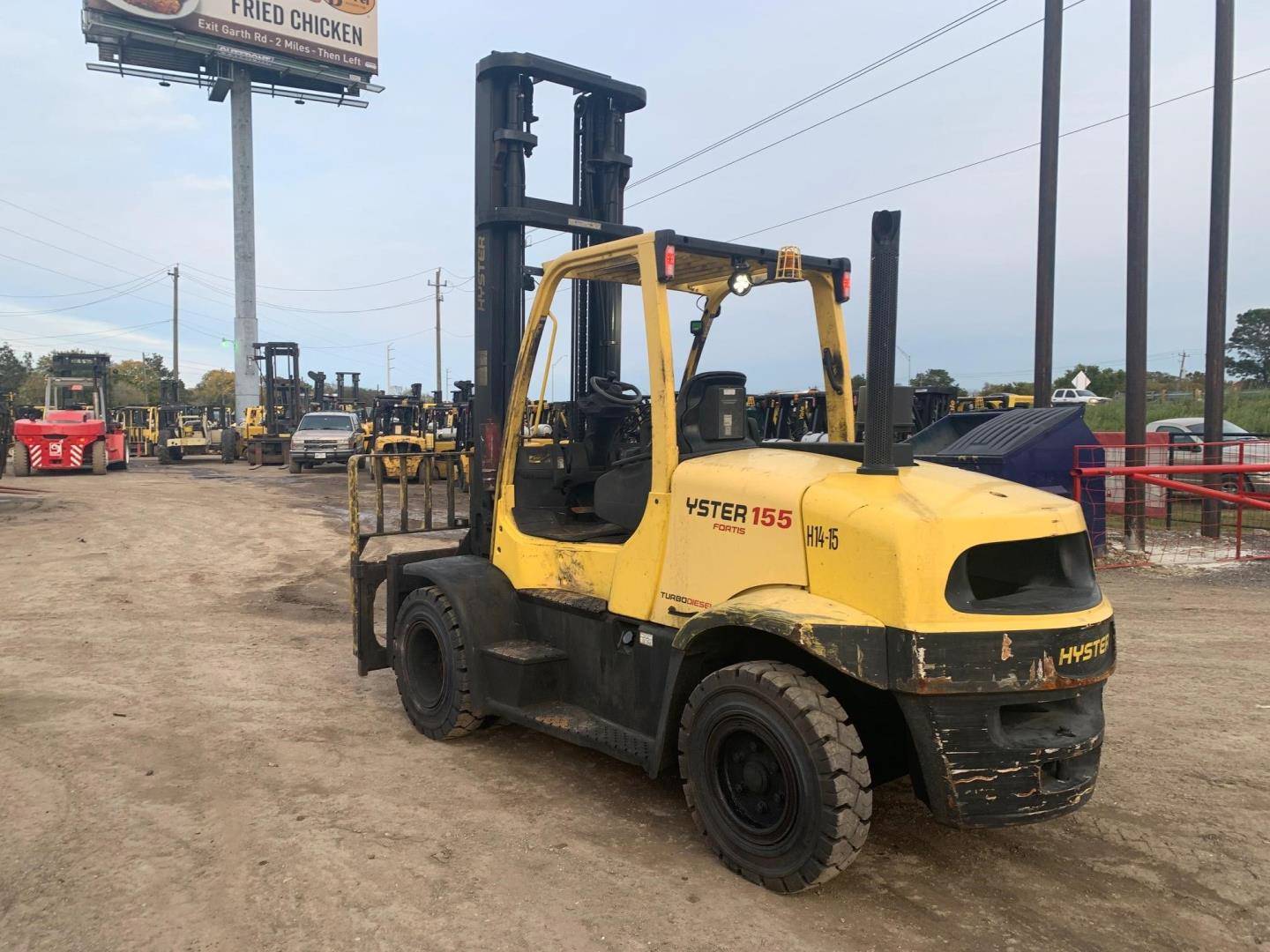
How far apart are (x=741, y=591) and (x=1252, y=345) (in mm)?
57665

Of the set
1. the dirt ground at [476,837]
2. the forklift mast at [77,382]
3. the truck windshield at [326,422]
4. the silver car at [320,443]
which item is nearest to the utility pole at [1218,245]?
the dirt ground at [476,837]

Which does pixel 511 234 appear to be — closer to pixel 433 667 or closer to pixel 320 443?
pixel 433 667

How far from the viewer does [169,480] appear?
81.4 ft

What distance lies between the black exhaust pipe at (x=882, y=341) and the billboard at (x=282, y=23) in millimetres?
56526

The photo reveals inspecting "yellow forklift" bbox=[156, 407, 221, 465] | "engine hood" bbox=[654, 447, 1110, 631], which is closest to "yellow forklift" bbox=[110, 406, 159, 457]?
"yellow forklift" bbox=[156, 407, 221, 465]

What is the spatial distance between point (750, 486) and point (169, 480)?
24378mm

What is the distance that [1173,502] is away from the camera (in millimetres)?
13547

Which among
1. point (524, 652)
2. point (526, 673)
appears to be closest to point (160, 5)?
point (524, 652)

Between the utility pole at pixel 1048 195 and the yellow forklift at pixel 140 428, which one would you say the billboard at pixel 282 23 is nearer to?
the yellow forklift at pixel 140 428

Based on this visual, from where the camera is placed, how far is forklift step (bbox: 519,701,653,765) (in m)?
4.39

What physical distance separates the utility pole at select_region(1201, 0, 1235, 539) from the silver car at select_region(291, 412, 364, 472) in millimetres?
21489

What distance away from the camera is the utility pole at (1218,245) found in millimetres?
13430

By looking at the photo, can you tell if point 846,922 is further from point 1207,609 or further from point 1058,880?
point 1207,609

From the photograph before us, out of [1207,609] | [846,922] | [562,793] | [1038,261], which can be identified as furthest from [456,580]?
[1038,261]
